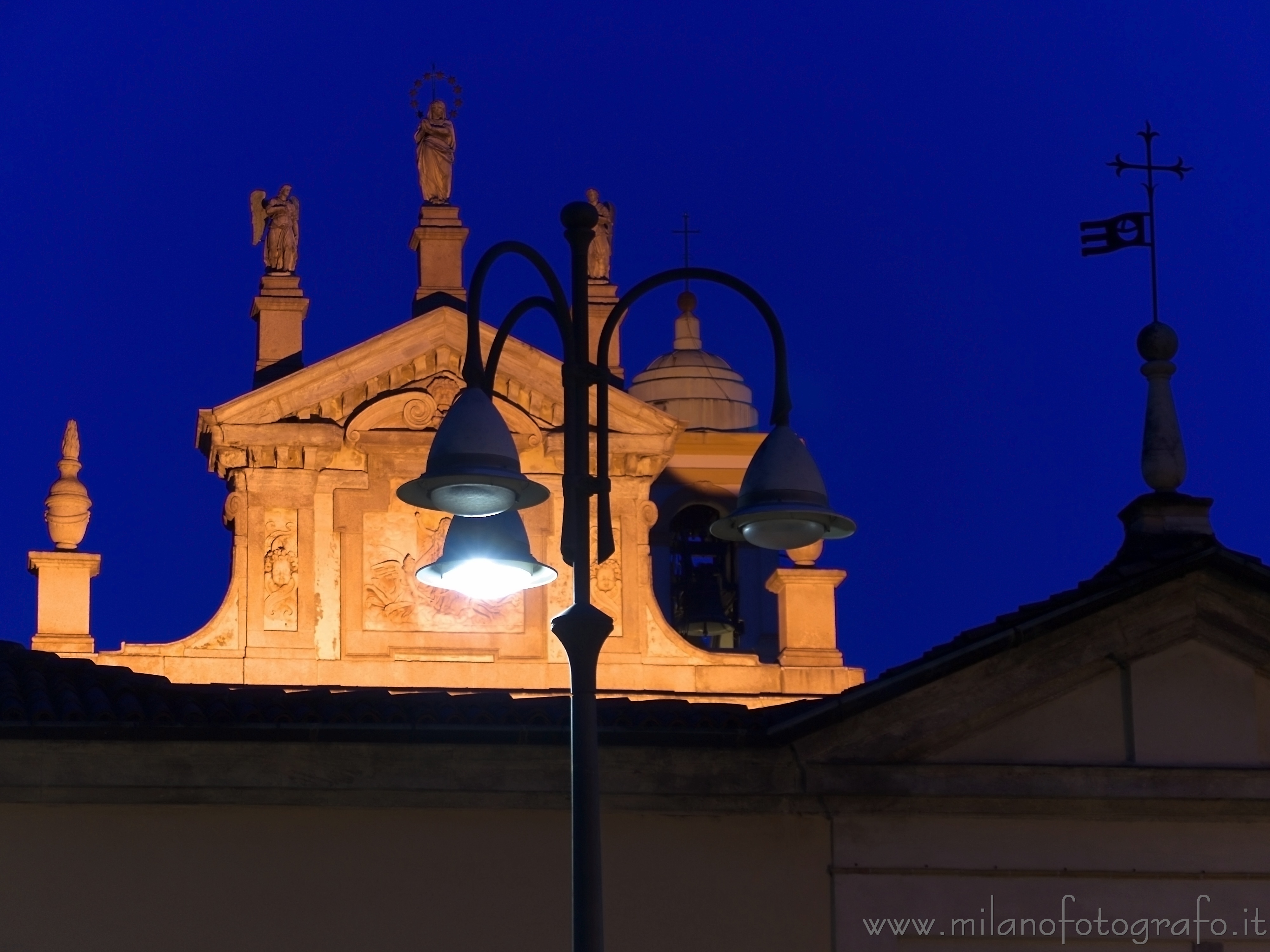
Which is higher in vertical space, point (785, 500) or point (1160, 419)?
point (1160, 419)

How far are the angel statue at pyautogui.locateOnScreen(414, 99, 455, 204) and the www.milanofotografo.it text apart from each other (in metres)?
17.7

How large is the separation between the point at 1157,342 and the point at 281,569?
46.4 ft

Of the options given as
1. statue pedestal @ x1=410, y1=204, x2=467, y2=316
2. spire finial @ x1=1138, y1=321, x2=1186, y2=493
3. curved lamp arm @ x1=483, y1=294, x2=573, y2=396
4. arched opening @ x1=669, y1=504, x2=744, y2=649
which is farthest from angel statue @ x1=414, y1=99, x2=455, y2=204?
curved lamp arm @ x1=483, y1=294, x2=573, y2=396

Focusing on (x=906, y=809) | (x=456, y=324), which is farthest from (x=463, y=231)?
(x=906, y=809)

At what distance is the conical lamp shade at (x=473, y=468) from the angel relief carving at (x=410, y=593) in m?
17.9

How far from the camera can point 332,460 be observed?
3048 centimetres

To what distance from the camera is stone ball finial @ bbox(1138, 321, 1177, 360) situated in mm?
17875

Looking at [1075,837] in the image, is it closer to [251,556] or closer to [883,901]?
[883,901]

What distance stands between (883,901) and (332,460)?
51.1 ft

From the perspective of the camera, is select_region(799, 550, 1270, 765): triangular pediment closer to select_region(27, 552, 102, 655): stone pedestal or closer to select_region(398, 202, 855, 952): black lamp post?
select_region(398, 202, 855, 952): black lamp post

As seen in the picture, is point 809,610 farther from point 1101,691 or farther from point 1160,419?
point 1101,691

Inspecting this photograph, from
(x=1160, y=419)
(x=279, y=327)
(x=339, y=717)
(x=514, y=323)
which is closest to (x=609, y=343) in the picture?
(x=514, y=323)

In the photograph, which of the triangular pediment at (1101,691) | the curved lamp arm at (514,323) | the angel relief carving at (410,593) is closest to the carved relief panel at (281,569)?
the angel relief carving at (410,593)

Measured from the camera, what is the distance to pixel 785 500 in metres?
12.2
